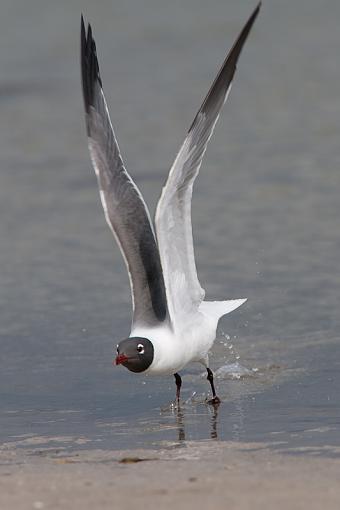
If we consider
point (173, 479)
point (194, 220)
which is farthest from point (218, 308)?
point (194, 220)

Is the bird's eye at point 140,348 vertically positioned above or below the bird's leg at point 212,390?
above

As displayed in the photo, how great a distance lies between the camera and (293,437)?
21.1 ft

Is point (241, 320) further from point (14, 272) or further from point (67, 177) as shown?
point (67, 177)

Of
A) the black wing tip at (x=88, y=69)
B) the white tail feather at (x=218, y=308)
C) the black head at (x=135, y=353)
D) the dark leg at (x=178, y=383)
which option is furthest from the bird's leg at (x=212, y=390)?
the black wing tip at (x=88, y=69)

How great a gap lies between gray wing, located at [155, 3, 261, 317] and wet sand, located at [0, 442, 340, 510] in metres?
1.28

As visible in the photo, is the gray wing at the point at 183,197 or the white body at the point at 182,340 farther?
the white body at the point at 182,340

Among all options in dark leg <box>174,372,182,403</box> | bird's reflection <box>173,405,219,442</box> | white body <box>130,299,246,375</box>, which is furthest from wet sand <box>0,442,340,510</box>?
dark leg <box>174,372,182,403</box>

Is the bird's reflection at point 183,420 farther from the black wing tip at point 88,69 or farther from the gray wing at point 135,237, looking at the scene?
the black wing tip at point 88,69

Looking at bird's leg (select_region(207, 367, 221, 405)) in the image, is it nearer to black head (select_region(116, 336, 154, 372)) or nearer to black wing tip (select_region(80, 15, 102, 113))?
black head (select_region(116, 336, 154, 372))

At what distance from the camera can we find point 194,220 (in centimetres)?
1110

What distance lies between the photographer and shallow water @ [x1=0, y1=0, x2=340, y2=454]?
7.38m

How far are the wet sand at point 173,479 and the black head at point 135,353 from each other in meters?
0.78

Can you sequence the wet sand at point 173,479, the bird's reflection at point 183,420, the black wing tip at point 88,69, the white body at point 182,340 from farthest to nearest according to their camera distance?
the black wing tip at point 88,69 → the white body at point 182,340 → the bird's reflection at point 183,420 → the wet sand at point 173,479

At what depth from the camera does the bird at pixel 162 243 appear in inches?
285
